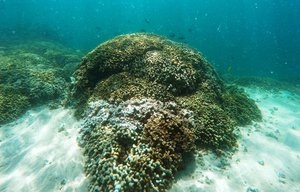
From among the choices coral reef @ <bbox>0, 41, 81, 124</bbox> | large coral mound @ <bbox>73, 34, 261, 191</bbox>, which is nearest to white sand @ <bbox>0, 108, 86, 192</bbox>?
large coral mound @ <bbox>73, 34, 261, 191</bbox>

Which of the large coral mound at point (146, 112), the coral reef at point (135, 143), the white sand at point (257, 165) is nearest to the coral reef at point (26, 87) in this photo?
the large coral mound at point (146, 112)

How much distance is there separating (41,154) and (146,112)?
12.5 ft

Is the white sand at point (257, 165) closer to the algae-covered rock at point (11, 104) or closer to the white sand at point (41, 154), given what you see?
the white sand at point (41, 154)

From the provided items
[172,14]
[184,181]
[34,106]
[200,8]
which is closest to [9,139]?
[34,106]

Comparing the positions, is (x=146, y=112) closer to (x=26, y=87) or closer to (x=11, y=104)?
(x=11, y=104)

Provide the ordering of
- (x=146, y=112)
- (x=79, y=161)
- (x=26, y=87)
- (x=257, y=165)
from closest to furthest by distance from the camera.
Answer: (x=79, y=161) < (x=146, y=112) < (x=257, y=165) < (x=26, y=87)

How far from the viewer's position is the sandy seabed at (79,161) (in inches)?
224

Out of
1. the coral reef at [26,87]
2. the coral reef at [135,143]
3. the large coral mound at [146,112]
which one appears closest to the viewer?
the coral reef at [135,143]

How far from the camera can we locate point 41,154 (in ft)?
22.2

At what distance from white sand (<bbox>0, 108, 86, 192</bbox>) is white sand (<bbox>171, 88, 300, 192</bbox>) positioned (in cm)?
317

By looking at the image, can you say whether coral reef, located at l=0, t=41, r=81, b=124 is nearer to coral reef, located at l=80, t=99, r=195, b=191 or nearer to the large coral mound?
the large coral mound

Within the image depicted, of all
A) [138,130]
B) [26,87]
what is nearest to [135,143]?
[138,130]

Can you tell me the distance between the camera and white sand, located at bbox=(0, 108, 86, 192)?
5668 millimetres

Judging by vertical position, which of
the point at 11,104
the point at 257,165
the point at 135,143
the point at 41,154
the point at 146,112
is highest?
the point at 257,165
